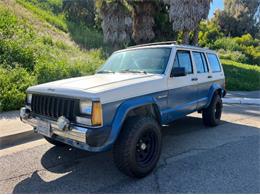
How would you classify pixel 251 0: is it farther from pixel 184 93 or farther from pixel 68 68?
pixel 184 93

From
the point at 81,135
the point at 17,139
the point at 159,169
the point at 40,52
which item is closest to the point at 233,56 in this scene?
the point at 40,52

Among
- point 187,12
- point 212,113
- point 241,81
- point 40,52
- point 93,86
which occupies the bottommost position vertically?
point 241,81

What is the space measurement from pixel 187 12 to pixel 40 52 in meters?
10.5

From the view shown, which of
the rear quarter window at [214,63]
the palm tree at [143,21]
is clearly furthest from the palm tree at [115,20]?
the rear quarter window at [214,63]

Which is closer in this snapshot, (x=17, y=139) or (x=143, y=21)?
(x=17, y=139)

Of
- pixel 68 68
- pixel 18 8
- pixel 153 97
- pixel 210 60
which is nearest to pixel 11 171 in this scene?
pixel 153 97

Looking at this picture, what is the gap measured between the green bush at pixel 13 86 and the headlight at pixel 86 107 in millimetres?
4755

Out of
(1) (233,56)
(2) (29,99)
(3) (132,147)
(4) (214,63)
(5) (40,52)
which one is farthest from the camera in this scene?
(1) (233,56)

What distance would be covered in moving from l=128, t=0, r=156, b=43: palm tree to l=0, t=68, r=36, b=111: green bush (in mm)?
11739

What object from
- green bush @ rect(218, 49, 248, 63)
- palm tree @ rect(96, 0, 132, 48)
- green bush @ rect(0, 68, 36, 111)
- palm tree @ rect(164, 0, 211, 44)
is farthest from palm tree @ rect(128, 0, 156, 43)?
green bush @ rect(218, 49, 248, 63)

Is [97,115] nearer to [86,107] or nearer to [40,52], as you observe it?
[86,107]

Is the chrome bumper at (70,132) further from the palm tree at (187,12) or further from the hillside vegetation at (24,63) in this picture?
the palm tree at (187,12)

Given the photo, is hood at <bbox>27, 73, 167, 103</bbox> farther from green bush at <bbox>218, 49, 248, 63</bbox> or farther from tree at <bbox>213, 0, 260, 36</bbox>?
tree at <bbox>213, 0, 260, 36</bbox>

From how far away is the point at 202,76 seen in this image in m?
5.98
